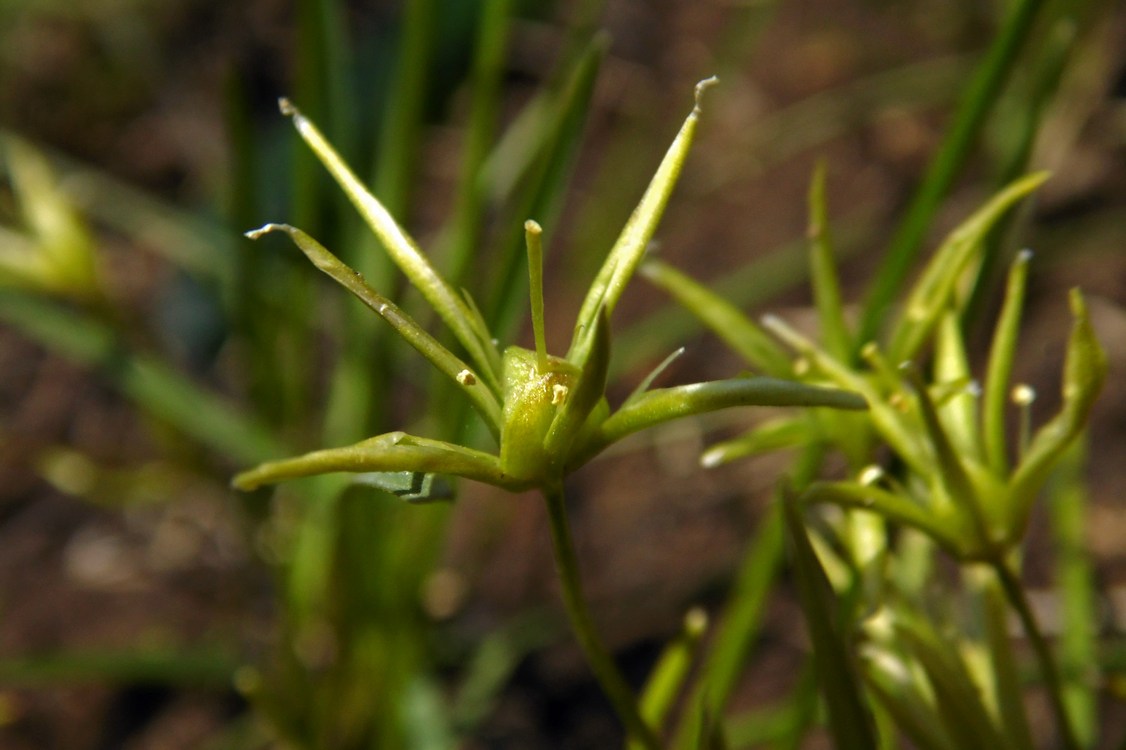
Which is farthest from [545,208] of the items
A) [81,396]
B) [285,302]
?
[81,396]

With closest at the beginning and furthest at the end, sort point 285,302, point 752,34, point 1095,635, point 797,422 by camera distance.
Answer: point 797,422
point 1095,635
point 285,302
point 752,34

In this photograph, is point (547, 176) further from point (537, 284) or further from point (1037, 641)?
point (1037, 641)

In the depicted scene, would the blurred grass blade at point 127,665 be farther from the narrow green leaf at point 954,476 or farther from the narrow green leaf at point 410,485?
the narrow green leaf at point 954,476

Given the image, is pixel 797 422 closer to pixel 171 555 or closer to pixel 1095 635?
pixel 1095 635

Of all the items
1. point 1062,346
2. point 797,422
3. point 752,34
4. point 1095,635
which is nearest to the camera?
point 797,422

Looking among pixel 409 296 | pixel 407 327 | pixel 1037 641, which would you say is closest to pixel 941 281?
pixel 1037 641

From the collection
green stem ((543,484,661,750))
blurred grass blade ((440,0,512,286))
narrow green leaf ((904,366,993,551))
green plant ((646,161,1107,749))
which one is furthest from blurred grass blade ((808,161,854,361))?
blurred grass blade ((440,0,512,286))
